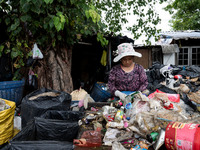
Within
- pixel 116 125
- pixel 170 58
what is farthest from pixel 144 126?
pixel 170 58

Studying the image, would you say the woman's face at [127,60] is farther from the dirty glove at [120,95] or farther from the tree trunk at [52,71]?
the tree trunk at [52,71]

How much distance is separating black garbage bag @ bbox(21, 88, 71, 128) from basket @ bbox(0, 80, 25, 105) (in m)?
0.92

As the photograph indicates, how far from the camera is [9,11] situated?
12.0 feet

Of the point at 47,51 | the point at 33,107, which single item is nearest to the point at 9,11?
the point at 47,51

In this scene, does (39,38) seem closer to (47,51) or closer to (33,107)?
(47,51)

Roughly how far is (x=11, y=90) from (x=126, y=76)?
7.68 feet

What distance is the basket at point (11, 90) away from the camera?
129 inches

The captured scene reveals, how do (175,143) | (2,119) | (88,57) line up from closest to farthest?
(175,143) → (2,119) → (88,57)

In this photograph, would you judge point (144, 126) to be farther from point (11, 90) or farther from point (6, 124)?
point (11, 90)

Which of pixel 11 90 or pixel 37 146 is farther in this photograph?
pixel 11 90

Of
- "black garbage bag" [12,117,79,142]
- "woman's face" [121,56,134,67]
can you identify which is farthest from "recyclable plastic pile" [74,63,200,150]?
"woman's face" [121,56,134,67]

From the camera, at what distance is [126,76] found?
2783 mm

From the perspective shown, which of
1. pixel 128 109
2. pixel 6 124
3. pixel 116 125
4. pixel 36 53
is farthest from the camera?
pixel 36 53

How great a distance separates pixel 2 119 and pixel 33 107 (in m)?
0.45
